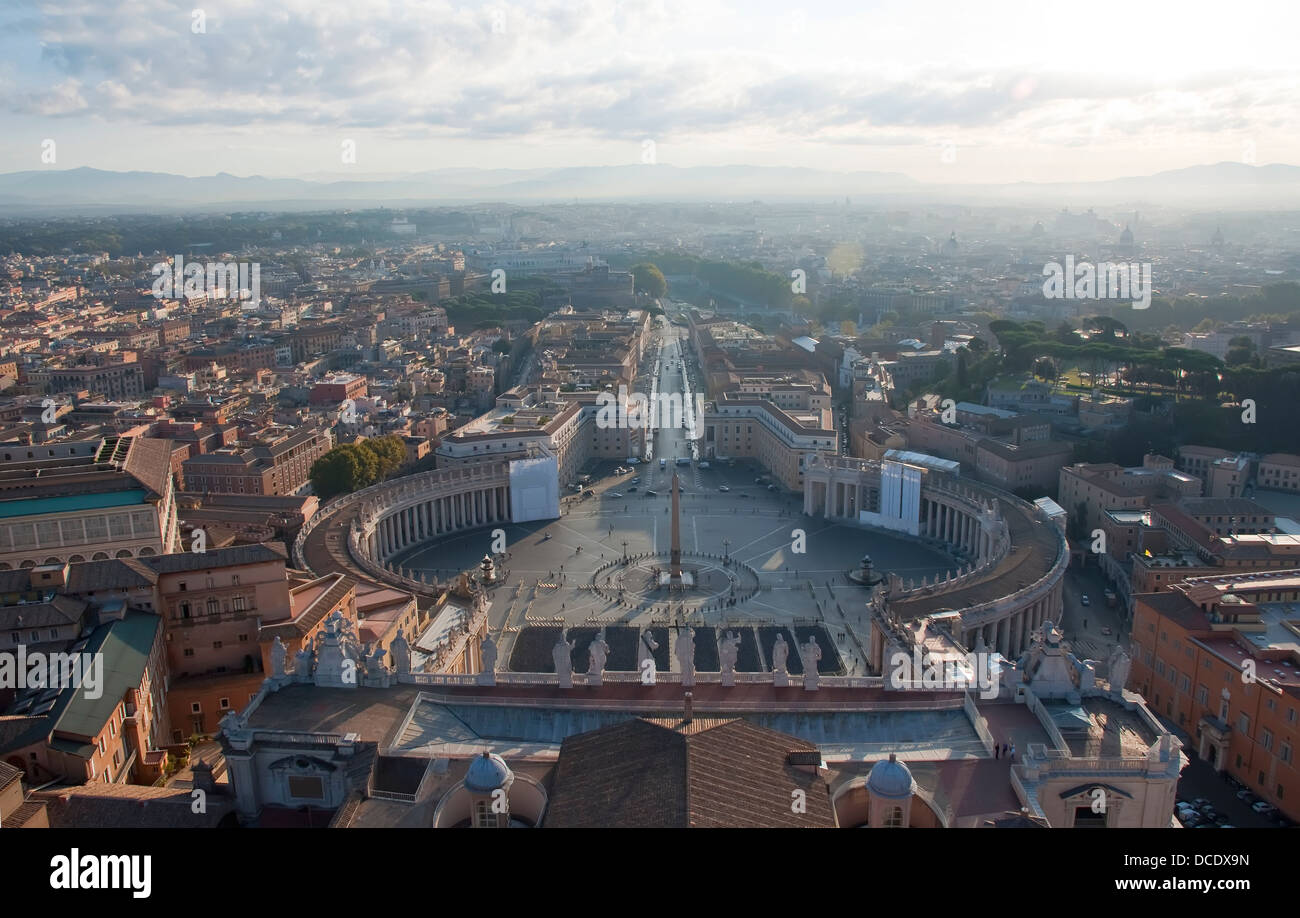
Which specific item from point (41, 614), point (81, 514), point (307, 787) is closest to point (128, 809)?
point (307, 787)

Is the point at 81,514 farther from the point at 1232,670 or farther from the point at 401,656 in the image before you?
the point at 1232,670

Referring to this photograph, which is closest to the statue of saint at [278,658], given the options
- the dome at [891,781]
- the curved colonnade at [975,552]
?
the dome at [891,781]

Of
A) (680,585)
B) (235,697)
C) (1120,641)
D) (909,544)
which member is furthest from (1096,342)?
(235,697)

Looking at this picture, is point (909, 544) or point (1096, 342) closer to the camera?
point (909, 544)

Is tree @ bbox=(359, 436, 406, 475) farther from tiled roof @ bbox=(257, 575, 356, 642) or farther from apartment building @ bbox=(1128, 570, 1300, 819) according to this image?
apartment building @ bbox=(1128, 570, 1300, 819)
